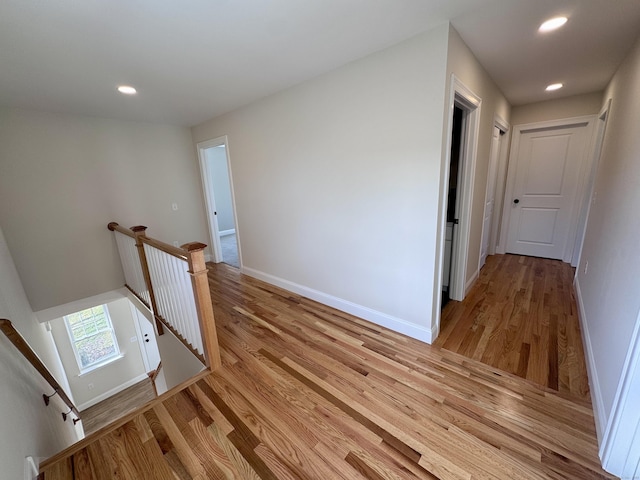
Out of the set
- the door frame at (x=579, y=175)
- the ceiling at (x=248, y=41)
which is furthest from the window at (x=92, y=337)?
the door frame at (x=579, y=175)

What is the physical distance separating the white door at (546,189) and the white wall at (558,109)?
0.50 feet

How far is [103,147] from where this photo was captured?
333cm

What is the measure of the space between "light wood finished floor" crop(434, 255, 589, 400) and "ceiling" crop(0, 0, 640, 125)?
233cm

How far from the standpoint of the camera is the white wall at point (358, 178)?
189 centimetres

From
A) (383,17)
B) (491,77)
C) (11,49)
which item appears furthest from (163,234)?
(491,77)

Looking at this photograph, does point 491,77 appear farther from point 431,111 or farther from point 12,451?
point 12,451

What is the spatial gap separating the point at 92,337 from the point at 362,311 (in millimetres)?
5382

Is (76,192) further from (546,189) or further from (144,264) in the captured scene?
(546,189)

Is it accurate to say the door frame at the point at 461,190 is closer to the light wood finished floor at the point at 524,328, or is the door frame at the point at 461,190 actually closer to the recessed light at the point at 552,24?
the light wood finished floor at the point at 524,328

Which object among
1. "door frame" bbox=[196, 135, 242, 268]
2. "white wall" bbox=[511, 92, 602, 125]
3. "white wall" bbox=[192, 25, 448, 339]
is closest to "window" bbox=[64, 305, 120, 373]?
"door frame" bbox=[196, 135, 242, 268]

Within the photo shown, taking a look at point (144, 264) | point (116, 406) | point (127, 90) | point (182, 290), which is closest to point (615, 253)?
point (182, 290)

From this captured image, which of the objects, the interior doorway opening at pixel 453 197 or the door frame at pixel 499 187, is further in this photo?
the door frame at pixel 499 187

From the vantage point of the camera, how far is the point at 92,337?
480 centimetres

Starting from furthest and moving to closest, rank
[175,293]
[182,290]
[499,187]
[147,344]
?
1. [147,344]
2. [499,187]
3. [175,293]
4. [182,290]
